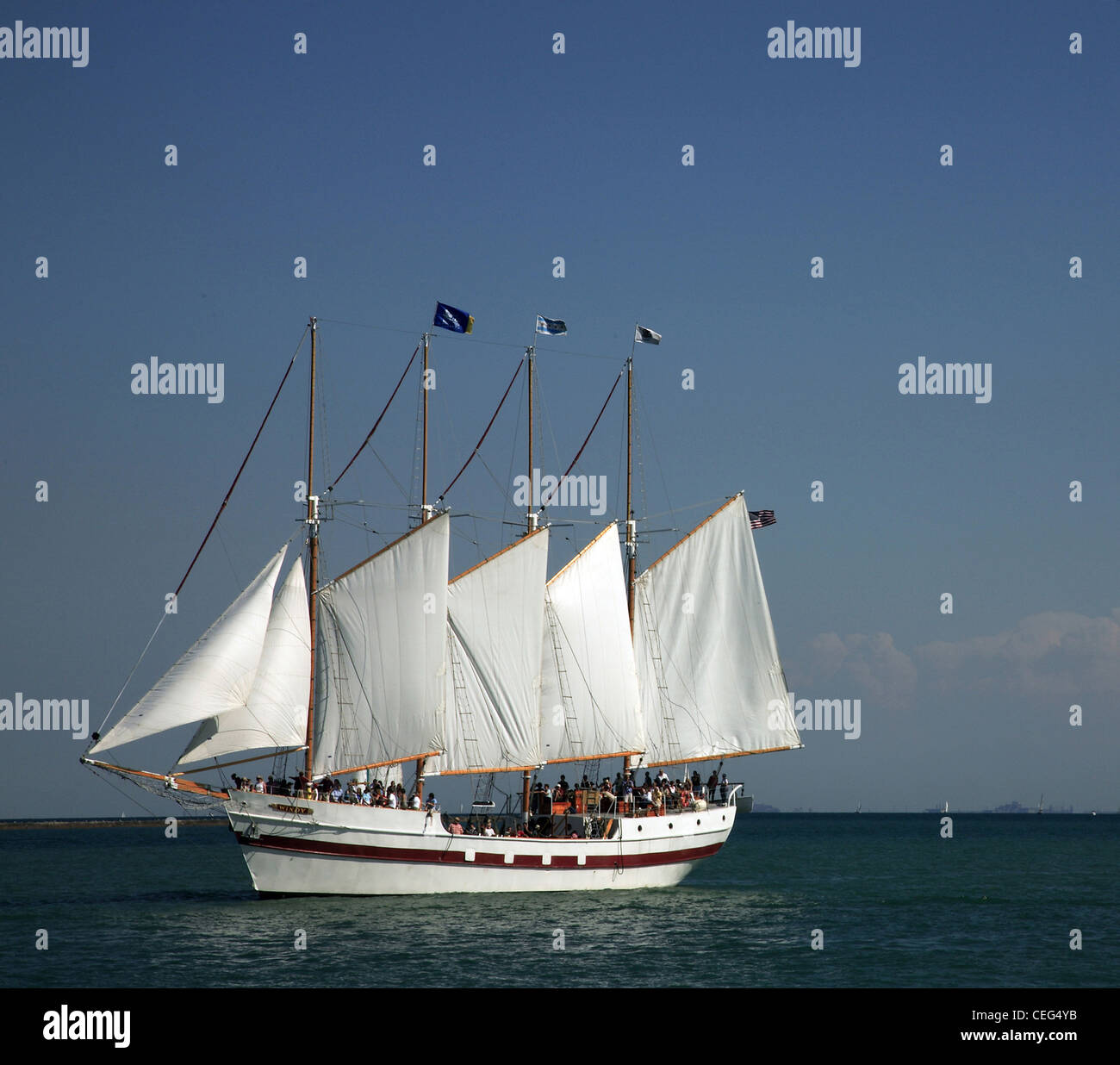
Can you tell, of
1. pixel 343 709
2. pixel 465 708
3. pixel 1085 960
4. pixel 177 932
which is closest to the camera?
pixel 1085 960

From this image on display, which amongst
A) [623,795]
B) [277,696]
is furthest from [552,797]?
[277,696]

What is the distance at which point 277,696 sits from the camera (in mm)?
51000

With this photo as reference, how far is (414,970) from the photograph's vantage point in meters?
35.4

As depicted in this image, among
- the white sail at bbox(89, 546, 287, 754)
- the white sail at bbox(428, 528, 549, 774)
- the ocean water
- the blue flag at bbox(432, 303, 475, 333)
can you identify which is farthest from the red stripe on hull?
the blue flag at bbox(432, 303, 475, 333)

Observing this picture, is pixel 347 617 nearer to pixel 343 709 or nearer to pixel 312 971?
pixel 343 709

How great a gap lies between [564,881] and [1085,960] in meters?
22.0

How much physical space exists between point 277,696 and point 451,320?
1768cm

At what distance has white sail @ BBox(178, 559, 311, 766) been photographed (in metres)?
48.8

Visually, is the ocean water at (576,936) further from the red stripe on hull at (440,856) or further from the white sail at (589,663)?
the white sail at (589,663)

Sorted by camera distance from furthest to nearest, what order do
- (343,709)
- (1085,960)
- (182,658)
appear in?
(343,709) < (182,658) < (1085,960)

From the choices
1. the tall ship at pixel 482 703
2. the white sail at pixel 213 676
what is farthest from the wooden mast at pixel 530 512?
the white sail at pixel 213 676
